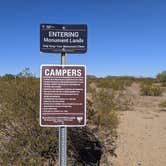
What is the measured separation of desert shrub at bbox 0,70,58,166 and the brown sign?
2.66 meters

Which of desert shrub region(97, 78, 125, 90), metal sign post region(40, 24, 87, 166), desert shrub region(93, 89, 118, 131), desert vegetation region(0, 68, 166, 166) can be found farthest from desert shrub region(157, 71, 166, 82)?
metal sign post region(40, 24, 87, 166)

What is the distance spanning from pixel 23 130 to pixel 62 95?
3.41 m

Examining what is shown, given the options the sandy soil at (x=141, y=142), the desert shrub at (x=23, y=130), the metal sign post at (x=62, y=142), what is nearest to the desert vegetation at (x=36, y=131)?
the desert shrub at (x=23, y=130)

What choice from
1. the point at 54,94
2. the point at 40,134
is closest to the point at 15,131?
the point at 40,134

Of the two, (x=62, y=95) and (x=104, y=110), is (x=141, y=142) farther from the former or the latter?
(x=62, y=95)

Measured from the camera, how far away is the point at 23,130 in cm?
912

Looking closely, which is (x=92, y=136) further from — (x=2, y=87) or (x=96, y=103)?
(x=2, y=87)

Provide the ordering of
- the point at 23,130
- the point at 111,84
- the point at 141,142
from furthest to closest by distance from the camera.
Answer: the point at 111,84
the point at 141,142
the point at 23,130

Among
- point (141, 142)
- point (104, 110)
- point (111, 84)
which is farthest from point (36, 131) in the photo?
point (111, 84)

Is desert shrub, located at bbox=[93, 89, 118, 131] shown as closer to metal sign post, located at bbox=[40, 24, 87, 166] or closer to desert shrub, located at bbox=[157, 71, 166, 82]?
metal sign post, located at bbox=[40, 24, 87, 166]

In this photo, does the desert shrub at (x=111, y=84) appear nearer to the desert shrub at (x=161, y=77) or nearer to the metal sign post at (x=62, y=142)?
the metal sign post at (x=62, y=142)

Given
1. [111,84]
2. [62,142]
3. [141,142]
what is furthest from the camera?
[111,84]

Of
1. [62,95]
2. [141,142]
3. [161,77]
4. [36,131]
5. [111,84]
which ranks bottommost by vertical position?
[141,142]

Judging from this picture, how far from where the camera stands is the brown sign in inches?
235
